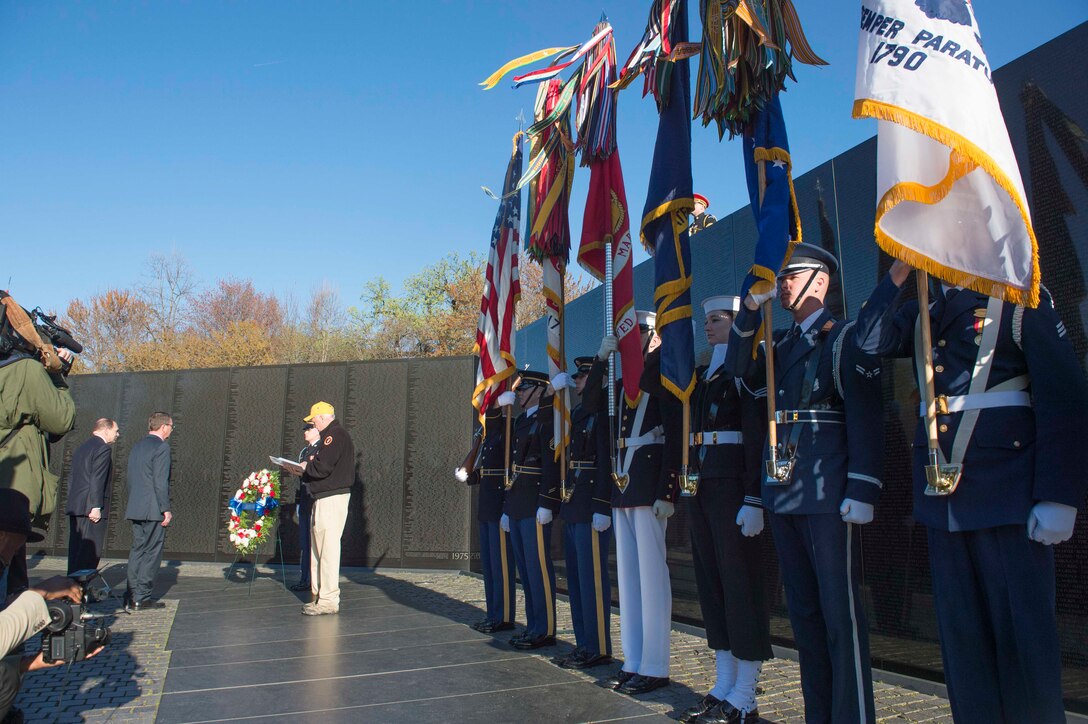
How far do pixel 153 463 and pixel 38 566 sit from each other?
4206 mm

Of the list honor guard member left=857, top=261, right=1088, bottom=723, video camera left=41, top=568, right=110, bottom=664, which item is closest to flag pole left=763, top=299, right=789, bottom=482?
honor guard member left=857, top=261, right=1088, bottom=723

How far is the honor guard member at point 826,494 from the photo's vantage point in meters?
2.92

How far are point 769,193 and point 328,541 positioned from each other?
16.0 feet

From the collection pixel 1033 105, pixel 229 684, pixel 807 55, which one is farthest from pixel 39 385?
pixel 1033 105

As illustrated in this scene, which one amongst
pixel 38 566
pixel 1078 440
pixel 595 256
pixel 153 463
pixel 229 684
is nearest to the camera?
pixel 1078 440

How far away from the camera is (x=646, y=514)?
4281mm

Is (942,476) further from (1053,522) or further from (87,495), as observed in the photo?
(87,495)

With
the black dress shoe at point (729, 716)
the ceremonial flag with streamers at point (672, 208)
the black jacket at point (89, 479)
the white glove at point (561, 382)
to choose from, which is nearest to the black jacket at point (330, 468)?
the black jacket at point (89, 479)

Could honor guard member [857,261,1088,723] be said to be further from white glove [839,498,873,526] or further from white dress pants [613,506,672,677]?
white dress pants [613,506,672,677]

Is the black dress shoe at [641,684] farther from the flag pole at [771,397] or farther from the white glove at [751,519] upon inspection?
the flag pole at [771,397]

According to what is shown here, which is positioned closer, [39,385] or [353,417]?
[39,385]

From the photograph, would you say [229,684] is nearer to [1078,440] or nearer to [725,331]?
[725,331]

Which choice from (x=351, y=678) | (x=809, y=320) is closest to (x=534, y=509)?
(x=351, y=678)

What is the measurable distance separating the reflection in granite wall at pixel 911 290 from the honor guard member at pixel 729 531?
885mm
